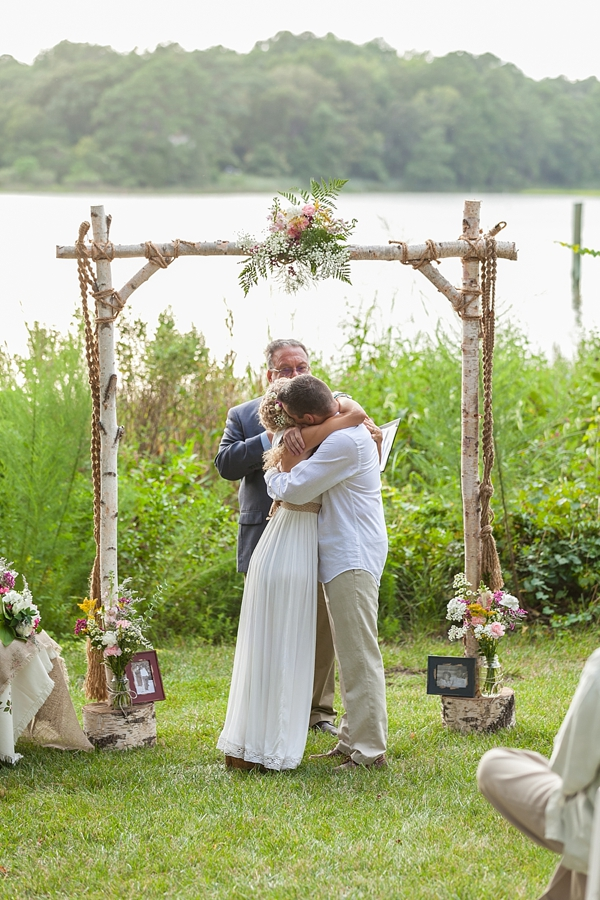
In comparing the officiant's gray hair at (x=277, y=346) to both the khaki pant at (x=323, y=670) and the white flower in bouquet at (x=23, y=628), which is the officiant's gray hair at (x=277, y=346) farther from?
the white flower in bouquet at (x=23, y=628)

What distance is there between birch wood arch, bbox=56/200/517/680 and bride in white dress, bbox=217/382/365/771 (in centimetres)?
81

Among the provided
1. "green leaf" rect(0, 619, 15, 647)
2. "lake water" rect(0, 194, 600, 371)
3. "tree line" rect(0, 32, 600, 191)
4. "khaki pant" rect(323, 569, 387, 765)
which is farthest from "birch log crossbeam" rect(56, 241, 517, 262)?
"tree line" rect(0, 32, 600, 191)

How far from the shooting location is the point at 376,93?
597 inches

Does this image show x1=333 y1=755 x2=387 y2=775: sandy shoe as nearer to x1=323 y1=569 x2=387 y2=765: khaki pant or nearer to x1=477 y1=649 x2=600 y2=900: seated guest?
x1=323 y1=569 x2=387 y2=765: khaki pant

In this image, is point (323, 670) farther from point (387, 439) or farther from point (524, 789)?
point (524, 789)

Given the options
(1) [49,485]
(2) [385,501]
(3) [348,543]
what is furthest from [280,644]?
(2) [385,501]

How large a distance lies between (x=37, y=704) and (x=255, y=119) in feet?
35.9

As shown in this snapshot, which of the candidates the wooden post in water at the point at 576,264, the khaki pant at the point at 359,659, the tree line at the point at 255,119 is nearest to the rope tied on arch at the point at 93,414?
the khaki pant at the point at 359,659

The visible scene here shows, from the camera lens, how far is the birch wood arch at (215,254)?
4750mm

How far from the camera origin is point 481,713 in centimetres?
475

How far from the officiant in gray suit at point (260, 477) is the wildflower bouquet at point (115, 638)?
22.5 inches

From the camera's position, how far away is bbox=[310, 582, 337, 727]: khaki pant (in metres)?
4.85

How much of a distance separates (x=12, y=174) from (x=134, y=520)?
382 inches

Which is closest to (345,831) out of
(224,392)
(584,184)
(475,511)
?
(475,511)
